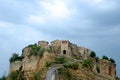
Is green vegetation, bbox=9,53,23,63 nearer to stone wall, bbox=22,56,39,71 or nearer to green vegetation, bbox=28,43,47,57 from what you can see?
stone wall, bbox=22,56,39,71

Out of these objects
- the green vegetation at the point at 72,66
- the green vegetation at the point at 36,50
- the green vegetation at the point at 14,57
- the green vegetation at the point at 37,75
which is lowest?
the green vegetation at the point at 37,75

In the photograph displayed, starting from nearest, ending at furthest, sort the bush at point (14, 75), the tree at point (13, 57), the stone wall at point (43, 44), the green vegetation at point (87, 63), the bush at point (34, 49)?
the green vegetation at point (87, 63) → the bush at point (14, 75) → the bush at point (34, 49) → the stone wall at point (43, 44) → the tree at point (13, 57)

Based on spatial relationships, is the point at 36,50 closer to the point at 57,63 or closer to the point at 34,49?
the point at 34,49

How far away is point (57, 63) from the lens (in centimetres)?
6266

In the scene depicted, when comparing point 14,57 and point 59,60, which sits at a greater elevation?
point 14,57

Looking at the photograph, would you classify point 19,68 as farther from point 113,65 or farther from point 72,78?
point 113,65

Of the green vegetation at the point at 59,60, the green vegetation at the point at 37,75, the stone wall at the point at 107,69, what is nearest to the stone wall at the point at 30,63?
the green vegetation at the point at 37,75

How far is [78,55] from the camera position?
66625 mm

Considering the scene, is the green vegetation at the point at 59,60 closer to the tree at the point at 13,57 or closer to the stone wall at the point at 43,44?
the stone wall at the point at 43,44

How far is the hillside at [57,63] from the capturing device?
202ft

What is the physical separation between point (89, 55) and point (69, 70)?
26.0ft

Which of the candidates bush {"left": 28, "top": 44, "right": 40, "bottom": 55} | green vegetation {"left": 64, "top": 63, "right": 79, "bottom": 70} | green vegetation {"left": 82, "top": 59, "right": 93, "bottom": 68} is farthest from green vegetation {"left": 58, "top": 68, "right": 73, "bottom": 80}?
bush {"left": 28, "top": 44, "right": 40, "bottom": 55}

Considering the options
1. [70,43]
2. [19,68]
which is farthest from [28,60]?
[70,43]

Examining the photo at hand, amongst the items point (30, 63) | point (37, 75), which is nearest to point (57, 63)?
point (37, 75)
